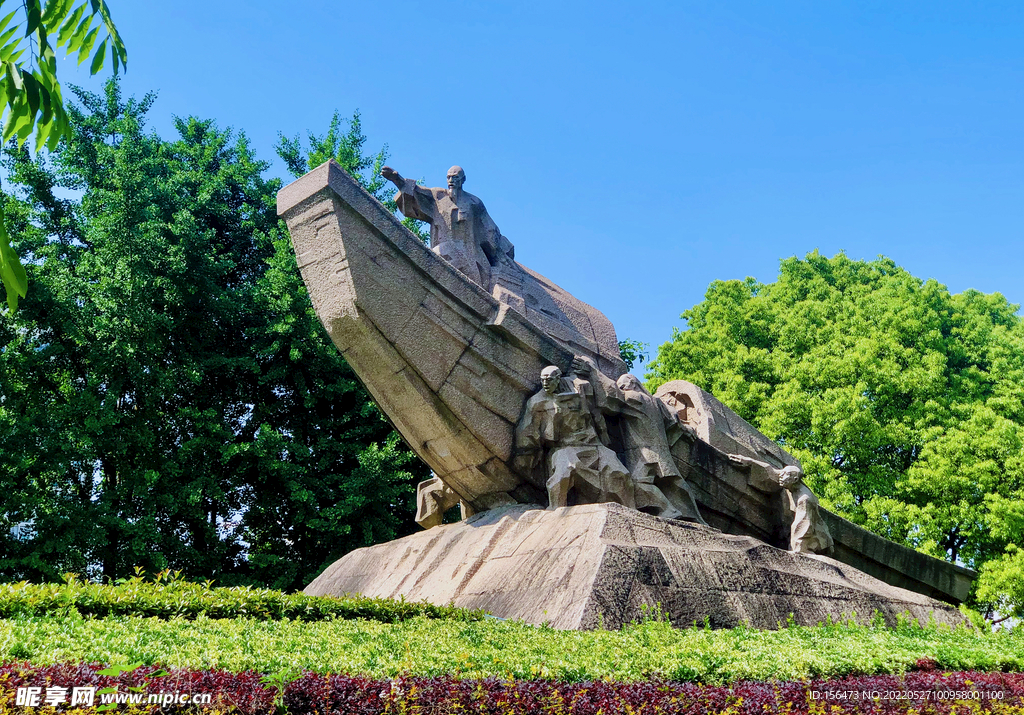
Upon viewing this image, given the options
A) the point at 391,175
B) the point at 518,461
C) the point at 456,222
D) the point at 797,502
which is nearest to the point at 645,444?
the point at 518,461

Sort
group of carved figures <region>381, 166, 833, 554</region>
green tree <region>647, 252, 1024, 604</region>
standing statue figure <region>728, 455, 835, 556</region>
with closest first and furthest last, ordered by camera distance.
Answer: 1. group of carved figures <region>381, 166, 833, 554</region>
2. standing statue figure <region>728, 455, 835, 556</region>
3. green tree <region>647, 252, 1024, 604</region>

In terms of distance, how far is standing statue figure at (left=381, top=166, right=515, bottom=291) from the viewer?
35.5ft

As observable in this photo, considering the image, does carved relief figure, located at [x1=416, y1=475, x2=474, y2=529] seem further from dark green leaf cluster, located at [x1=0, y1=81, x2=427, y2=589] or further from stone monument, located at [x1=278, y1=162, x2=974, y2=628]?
dark green leaf cluster, located at [x1=0, y1=81, x2=427, y2=589]

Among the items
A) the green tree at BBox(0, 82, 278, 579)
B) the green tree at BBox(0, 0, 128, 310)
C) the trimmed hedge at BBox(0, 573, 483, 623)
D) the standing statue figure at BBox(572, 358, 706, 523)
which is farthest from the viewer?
the green tree at BBox(0, 82, 278, 579)

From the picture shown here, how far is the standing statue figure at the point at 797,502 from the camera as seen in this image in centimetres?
1060

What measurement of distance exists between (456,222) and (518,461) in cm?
317

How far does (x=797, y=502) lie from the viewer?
1088 centimetres

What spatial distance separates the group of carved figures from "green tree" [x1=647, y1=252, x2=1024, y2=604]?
7.64 m

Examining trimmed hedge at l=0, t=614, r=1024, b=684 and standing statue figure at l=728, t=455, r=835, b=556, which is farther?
standing statue figure at l=728, t=455, r=835, b=556

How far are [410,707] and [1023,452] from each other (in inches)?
643

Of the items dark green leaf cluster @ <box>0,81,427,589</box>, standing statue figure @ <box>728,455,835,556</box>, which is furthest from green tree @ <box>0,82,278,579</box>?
standing statue figure @ <box>728,455,835,556</box>

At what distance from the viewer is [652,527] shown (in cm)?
814

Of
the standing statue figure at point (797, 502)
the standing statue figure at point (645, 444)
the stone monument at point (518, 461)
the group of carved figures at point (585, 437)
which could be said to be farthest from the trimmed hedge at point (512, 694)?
the standing statue figure at point (797, 502)

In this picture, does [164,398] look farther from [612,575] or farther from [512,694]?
[512,694]
